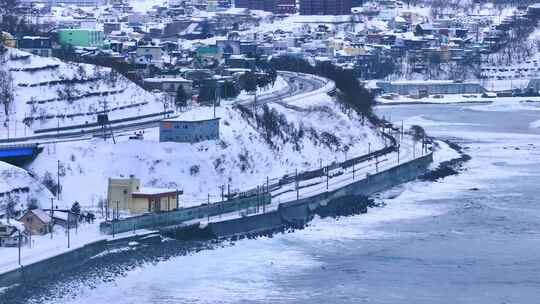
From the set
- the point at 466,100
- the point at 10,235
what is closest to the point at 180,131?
the point at 10,235

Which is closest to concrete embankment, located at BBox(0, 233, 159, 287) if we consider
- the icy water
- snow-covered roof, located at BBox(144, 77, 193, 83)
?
the icy water

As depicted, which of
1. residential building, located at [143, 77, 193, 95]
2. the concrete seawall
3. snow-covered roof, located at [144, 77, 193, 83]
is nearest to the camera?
the concrete seawall

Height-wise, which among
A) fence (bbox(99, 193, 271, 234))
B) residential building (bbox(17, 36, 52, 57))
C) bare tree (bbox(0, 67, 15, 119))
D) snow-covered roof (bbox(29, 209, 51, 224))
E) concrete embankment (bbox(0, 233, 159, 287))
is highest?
residential building (bbox(17, 36, 52, 57))

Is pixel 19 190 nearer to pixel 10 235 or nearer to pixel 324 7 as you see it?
pixel 10 235

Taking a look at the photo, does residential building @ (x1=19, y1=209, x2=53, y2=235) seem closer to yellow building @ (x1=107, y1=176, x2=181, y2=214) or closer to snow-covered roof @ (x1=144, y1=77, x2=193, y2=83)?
yellow building @ (x1=107, y1=176, x2=181, y2=214)

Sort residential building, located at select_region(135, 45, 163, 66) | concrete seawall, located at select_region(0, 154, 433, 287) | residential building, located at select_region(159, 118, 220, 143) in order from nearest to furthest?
1. concrete seawall, located at select_region(0, 154, 433, 287)
2. residential building, located at select_region(159, 118, 220, 143)
3. residential building, located at select_region(135, 45, 163, 66)
